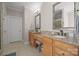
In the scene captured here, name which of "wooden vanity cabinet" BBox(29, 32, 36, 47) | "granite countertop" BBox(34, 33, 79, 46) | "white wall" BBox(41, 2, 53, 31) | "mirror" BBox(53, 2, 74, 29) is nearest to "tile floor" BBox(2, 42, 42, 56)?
"wooden vanity cabinet" BBox(29, 32, 36, 47)

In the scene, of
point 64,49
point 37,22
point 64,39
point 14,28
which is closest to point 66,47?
point 64,49

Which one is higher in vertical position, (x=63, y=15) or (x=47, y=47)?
(x=63, y=15)

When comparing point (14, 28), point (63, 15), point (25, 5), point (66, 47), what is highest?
point (25, 5)

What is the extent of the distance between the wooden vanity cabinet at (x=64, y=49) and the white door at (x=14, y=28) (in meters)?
0.70

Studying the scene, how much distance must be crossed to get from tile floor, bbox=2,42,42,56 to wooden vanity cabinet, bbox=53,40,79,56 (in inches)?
13.2

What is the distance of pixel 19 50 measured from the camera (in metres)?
1.98

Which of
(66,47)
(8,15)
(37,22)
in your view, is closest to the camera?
(66,47)

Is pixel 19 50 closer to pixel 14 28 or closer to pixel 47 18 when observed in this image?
pixel 14 28

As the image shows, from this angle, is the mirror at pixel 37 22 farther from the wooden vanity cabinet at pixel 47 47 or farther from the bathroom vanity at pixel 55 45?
the wooden vanity cabinet at pixel 47 47

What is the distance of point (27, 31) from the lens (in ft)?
6.79

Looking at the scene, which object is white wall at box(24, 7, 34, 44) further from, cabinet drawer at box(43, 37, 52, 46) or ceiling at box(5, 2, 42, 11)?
cabinet drawer at box(43, 37, 52, 46)

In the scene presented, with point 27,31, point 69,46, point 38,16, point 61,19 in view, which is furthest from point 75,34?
point 27,31

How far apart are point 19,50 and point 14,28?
422mm

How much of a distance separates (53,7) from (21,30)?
76 centimetres
